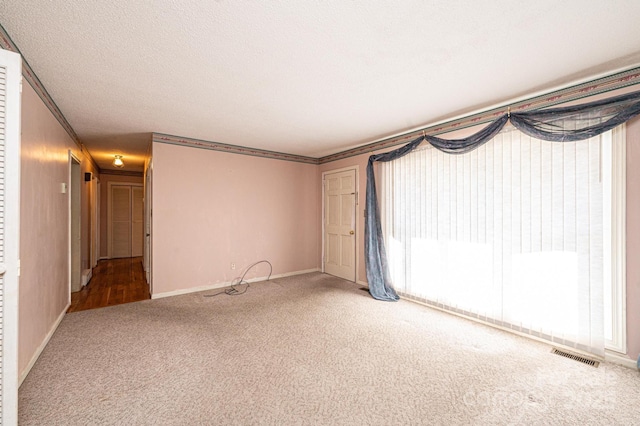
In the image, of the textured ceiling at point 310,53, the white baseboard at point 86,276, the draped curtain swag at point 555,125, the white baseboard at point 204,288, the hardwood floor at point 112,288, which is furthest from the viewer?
the white baseboard at point 86,276

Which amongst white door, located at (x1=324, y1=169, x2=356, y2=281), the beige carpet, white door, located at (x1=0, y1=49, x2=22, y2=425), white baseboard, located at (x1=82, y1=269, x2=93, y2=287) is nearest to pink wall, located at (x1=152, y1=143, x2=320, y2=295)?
white door, located at (x1=324, y1=169, x2=356, y2=281)

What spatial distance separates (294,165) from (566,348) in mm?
4639

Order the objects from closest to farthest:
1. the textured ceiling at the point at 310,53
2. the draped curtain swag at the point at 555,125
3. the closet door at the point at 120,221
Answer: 1. the textured ceiling at the point at 310,53
2. the draped curtain swag at the point at 555,125
3. the closet door at the point at 120,221

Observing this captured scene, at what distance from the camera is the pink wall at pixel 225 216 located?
425cm

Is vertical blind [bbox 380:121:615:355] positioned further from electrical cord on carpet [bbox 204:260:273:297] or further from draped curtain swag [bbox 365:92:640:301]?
electrical cord on carpet [bbox 204:260:273:297]

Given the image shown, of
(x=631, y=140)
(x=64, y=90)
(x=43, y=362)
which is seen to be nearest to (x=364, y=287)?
(x=631, y=140)

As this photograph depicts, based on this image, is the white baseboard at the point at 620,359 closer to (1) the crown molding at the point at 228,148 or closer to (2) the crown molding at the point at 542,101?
(2) the crown molding at the point at 542,101

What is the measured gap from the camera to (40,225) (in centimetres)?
259

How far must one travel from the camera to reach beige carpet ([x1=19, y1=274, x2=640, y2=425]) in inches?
71.3

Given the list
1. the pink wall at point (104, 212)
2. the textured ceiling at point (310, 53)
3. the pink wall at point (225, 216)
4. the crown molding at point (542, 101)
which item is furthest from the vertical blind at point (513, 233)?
the pink wall at point (104, 212)

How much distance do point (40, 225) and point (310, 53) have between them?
2.84 m

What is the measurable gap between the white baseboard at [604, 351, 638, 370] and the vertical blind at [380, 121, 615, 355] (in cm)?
9

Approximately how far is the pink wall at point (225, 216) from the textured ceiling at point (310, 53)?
1.22 metres

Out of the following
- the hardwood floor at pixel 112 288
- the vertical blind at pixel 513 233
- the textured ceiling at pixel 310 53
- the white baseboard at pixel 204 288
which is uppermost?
the textured ceiling at pixel 310 53
